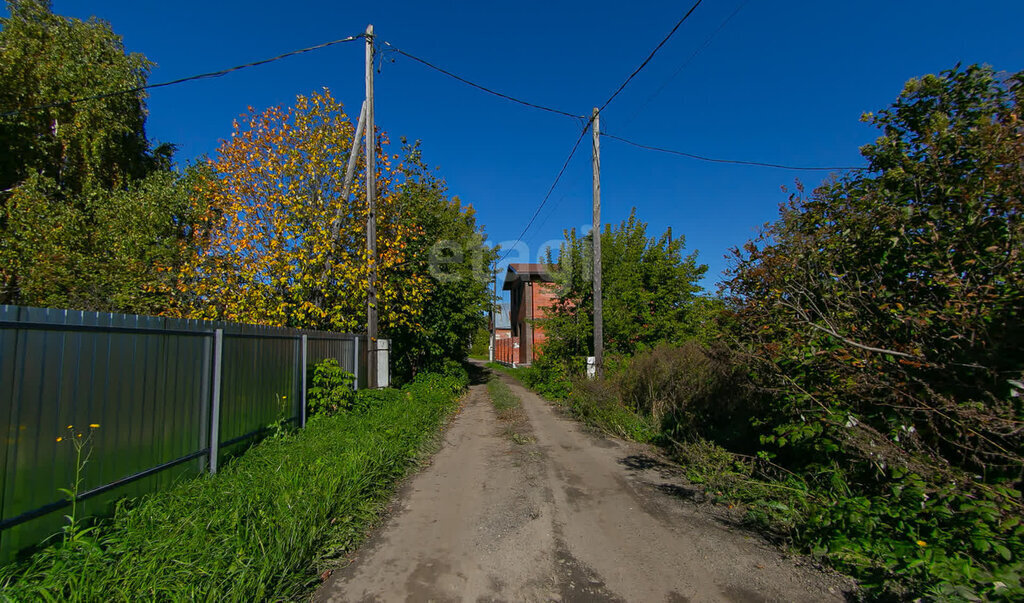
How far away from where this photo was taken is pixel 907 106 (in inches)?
176

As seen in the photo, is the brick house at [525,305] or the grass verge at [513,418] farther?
the brick house at [525,305]

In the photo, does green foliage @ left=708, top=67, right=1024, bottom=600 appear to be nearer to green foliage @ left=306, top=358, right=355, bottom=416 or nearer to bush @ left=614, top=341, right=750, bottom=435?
bush @ left=614, top=341, right=750, bottom=435

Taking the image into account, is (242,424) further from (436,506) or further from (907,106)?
(907,106)

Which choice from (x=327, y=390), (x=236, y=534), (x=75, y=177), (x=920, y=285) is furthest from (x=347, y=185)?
(x=75, y=177)

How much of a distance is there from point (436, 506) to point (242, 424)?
2.59m

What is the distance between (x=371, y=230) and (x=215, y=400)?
5872mm

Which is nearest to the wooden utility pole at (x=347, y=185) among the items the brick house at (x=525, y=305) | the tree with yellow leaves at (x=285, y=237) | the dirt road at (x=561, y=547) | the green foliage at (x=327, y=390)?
the tree with yellow leaves at (x=285, y=237)

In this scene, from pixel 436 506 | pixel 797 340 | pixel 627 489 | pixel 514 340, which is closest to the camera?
pixel 797 340

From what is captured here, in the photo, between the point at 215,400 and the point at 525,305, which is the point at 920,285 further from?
the point at 525,305

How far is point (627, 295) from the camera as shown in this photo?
13430mm

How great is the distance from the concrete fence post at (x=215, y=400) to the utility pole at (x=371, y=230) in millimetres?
5233

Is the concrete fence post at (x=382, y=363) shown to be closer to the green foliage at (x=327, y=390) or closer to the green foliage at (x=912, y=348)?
the green foliage at (x=327, y=390)

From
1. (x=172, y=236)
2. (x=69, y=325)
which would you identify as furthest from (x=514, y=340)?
(x=69, y=325)

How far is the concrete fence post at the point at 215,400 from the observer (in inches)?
194
